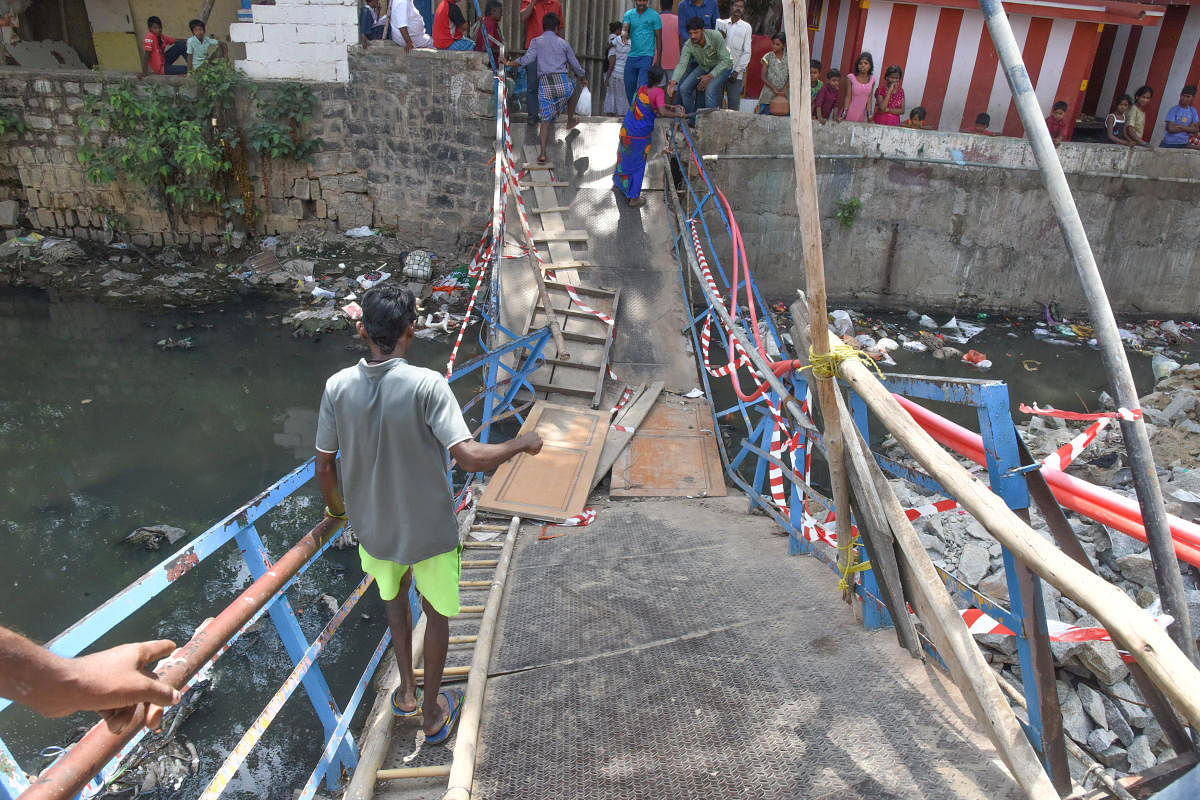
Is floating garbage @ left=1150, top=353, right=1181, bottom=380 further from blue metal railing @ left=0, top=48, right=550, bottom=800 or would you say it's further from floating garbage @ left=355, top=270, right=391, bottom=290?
floating garbage @ left=355, top=270, right=391, bottom=290

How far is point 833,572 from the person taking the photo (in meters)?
3.27

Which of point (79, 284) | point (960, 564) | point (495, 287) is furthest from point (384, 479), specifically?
point (79, 284)

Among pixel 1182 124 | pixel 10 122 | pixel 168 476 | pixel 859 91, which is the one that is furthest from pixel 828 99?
pixel 10 122

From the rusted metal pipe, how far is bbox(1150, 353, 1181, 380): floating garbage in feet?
32.5

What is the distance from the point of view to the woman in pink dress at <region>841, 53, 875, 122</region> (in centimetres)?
1005

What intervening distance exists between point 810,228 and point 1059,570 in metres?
1.14

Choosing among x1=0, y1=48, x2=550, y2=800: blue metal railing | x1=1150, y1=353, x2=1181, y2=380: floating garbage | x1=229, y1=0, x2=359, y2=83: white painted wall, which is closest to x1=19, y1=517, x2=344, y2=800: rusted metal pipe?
x1=0, y1=48, x2=550, y2=800: blue metal railing

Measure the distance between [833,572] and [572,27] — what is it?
1034cm

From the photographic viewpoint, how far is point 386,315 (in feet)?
7.50

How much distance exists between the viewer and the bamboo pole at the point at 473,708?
6.79 feet

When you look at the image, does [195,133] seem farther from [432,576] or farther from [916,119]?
[916,119]

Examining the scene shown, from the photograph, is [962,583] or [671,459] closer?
[962,583]

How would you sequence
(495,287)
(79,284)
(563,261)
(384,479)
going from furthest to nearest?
(79,284) < (563,261) < (495,287) < (384,479)

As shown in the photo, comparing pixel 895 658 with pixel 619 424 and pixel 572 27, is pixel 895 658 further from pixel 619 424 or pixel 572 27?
pixel 572 27
